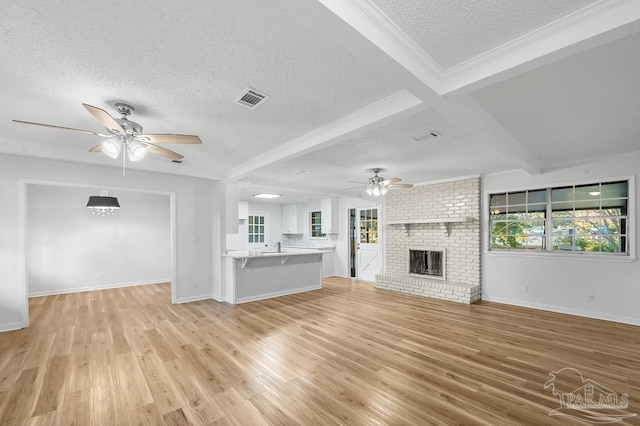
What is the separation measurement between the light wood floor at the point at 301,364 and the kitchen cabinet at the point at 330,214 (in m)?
3.92

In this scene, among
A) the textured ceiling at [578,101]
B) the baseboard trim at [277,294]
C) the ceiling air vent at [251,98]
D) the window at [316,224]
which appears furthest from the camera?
the window at [316,224]

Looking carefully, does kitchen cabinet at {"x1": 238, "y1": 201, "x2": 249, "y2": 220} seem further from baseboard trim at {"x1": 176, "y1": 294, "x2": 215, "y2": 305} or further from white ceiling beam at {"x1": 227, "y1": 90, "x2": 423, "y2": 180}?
white ceiling beam at {"x1": 227, "y1": 90, "x2": 423, "y2": 180}

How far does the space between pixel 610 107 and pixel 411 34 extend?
242 cm

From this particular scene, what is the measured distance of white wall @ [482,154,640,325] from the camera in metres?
4.29

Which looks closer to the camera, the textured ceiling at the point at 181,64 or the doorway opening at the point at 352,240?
the textured ceiling at the point at 181,64

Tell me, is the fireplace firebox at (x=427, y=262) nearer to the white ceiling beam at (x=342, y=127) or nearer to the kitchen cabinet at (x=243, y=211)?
the white ceiling beam at (x=342, y=127)

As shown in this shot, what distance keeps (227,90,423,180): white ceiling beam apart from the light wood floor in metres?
2.44

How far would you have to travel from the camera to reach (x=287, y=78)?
218cm

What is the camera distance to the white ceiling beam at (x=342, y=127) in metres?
2.40

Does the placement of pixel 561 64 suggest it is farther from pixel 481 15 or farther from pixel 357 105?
pixel 357 105

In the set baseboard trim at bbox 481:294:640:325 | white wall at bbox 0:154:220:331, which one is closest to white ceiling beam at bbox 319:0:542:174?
baseboard trim at bbox 481:294:640:325

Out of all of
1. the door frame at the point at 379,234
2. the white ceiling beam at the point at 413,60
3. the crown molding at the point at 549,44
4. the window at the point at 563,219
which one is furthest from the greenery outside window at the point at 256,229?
the crown molding at the point at 549,44

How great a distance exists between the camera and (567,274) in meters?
4.77

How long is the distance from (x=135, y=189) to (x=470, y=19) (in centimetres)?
546
